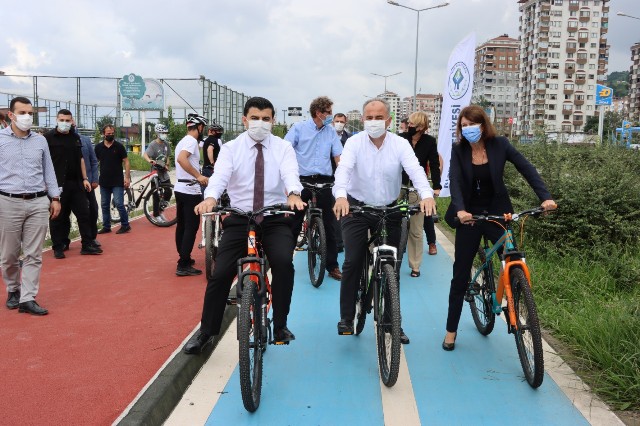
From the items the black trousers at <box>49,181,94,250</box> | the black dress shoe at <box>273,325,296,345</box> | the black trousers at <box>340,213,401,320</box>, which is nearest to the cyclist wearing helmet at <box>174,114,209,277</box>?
the black trousers at <box>49,181,94,250</box>

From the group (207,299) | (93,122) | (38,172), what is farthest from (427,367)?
(93,122)

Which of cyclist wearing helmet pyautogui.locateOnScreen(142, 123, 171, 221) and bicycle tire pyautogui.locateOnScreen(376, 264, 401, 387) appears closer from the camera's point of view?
bicycle tire pyautogui.locateOnScreen(376, 264, 401, 387)

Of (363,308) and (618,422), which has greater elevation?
(363,308)

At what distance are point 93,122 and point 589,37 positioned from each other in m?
110

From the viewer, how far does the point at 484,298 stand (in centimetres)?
503

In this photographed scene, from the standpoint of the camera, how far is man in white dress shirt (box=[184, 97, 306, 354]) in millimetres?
4207

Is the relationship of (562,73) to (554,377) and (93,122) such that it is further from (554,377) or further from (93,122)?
(554,377)

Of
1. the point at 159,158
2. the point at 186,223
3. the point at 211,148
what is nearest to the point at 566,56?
the point at 159,158

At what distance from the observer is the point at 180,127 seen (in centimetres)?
3008

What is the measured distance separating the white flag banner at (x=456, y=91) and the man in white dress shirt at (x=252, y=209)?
6.52m

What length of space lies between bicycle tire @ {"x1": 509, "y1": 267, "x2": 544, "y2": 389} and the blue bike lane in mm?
131

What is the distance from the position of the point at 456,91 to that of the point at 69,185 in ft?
22.5

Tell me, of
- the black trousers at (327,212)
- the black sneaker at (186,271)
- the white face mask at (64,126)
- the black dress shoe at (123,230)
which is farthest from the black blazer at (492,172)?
the black dress shoe at (123,230)

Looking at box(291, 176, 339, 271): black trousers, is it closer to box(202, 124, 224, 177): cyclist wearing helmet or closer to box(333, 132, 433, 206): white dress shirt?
box(202, 124, 224, 177): cyclist wearing helmet
